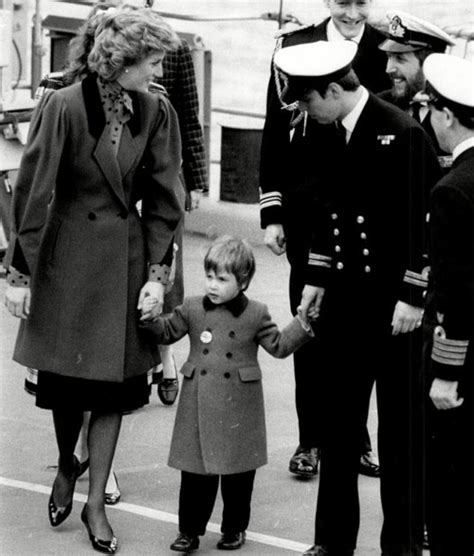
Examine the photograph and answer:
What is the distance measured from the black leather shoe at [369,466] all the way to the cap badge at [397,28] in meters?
1.90

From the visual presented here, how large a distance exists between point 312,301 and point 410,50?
1.03 meters

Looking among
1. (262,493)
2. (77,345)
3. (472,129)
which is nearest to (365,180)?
(472,129)

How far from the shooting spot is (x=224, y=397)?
219 inches

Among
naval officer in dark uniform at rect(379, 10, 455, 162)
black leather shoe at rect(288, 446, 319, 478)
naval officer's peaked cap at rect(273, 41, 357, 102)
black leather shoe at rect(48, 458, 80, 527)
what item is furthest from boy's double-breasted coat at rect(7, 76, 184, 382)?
black leather shoe at rect(288, 446, 319, 478)

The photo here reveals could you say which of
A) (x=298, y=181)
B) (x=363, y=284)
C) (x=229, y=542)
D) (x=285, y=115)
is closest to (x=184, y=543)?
(x=229, y=542)

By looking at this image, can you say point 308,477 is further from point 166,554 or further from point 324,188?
point 324,188

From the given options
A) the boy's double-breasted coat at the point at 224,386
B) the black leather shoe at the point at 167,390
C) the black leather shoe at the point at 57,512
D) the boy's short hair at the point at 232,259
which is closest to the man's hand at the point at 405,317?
the boy's double-breasted coat at the point at 224,386

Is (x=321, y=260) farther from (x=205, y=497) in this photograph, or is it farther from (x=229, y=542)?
(x=229, y=542)

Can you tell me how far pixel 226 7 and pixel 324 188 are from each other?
34.2 feet

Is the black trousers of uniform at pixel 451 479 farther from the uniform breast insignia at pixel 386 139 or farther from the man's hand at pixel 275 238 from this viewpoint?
the man's hand at pixel 275 238

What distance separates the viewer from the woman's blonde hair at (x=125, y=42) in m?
5.51

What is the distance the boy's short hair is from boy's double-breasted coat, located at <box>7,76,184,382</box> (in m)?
0.22

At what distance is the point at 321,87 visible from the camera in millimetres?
5230

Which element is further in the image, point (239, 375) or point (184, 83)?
point (184, 83)
